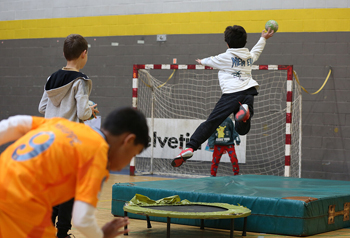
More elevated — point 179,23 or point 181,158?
point 179,23

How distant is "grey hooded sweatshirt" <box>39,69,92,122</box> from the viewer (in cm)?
295

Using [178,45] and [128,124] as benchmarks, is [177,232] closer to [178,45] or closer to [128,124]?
[128,124]

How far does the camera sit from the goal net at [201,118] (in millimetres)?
7633

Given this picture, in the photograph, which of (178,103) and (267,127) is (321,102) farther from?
(178,103)

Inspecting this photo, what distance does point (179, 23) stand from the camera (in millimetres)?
8266

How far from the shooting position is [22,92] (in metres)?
9.37

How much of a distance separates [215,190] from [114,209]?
104 centimetres

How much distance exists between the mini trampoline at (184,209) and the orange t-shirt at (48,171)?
183 centimetres

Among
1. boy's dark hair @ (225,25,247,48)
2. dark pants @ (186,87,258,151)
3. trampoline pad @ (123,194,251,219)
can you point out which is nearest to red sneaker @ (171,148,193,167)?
dark pants @ (186,87,258,151)

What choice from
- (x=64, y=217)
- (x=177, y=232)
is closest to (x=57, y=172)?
(x=64, y=217)

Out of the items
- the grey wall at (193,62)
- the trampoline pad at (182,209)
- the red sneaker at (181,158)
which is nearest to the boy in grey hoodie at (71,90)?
the trampoline pad at (182,209)

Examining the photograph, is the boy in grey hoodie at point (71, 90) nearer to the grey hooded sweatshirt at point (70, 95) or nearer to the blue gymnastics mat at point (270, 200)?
the grey hooded sweatshirt at point (70, 95)

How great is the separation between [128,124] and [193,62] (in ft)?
22.3

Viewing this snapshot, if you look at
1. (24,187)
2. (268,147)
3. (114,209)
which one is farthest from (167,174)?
(24,187)
